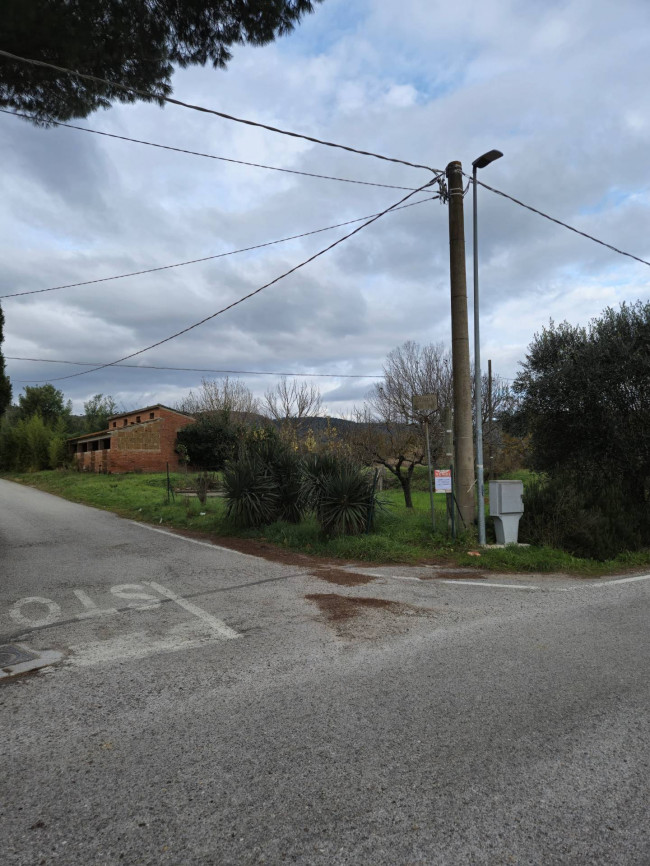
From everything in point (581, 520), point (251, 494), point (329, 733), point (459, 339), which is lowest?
point (329, 733)

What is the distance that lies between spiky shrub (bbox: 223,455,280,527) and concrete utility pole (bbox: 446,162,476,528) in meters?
4.24

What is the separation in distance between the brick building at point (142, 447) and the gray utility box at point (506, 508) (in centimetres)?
2743

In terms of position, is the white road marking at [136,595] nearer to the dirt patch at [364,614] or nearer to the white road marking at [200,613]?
the white road marking at [200,613]

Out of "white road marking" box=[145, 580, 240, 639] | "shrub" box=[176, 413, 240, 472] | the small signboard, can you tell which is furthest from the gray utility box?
Result: "shrub" box=[176, 413, 240, 472]

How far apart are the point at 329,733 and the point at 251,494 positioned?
9349 mm

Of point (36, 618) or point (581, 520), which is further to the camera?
point (581, 520)

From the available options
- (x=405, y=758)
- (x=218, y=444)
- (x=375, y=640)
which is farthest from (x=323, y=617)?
(x=218, y=444)

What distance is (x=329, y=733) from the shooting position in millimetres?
3299

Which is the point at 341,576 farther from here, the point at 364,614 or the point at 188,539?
the point at 188,539

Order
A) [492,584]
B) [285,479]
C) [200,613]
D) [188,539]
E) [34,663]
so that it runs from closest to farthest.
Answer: [34,663]
[200,613]
[492,584]
[188,539]
[285,479]

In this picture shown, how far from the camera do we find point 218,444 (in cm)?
3559

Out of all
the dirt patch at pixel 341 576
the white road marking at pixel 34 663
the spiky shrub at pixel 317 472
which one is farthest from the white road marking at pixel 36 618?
the spiky shrub at pixel 317 472

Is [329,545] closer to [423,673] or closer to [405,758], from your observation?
[423,673]

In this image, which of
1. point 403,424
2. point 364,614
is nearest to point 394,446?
point 403,424
